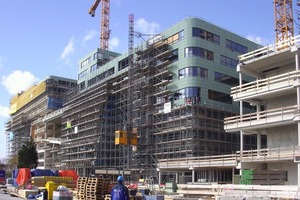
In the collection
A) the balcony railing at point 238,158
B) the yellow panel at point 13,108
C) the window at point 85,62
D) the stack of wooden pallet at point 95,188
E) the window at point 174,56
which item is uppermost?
the window at point 85,62

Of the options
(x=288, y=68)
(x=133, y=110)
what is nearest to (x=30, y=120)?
(x=133, y=110)

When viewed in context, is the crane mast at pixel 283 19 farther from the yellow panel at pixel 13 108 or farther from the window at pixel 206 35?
the yellow panel at pixel 13 108

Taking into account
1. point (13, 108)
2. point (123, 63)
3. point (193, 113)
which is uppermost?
point (123, 63)

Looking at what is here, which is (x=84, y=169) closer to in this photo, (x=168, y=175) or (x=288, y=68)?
(x=168, y=175)

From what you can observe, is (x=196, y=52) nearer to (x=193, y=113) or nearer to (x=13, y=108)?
(x=193, y=113)

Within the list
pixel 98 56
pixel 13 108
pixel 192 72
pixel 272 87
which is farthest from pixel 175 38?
pixel 13 108

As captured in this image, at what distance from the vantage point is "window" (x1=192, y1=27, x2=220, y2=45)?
2357 inches

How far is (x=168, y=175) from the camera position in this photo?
59.2 meters

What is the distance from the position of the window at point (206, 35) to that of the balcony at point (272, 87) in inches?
853

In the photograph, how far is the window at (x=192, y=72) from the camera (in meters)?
58.4

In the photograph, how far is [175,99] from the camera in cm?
5962

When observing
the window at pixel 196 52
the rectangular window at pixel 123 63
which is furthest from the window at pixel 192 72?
the rectangular window at pixel 123 63

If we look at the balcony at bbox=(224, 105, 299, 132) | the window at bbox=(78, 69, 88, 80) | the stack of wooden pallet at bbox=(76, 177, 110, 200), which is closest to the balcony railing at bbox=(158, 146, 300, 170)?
the balcony at bbox=(224, 105, 299, 132)

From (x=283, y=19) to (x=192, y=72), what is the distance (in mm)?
22172
